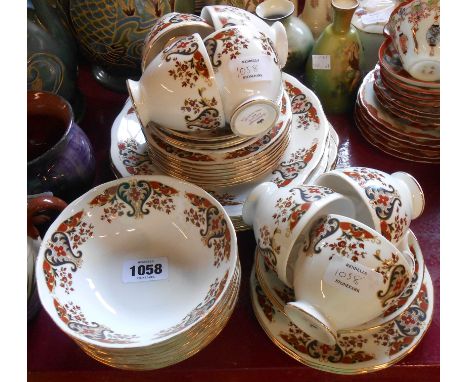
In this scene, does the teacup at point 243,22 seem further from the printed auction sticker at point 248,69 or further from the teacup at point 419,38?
the teacup at point 419,38

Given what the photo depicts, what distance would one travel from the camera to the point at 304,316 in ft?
2.08

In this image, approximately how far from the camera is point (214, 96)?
69cm

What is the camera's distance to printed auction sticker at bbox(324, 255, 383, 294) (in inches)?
24.2

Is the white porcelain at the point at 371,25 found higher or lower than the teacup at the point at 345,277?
higher

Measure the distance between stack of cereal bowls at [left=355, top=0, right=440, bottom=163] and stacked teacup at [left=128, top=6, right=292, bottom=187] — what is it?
0.74 feet

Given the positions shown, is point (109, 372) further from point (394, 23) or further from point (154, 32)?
point (394, 23)

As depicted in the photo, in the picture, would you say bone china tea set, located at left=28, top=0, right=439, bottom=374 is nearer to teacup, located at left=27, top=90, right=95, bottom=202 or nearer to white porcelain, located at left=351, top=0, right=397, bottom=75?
teacup, located at left=27, top=90, right=95, bottom=202

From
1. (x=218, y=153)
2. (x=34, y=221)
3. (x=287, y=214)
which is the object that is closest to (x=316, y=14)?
(x=218, y=153)

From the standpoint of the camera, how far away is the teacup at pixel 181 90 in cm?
68

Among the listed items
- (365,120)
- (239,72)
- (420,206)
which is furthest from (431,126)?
(239,72)

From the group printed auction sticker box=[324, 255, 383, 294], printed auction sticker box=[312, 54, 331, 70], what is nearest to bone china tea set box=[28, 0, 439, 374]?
printed auction sticker box=[324, 255, 383, 294]

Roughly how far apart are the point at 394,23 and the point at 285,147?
0.97 ft

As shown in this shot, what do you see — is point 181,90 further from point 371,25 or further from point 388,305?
point 371,25

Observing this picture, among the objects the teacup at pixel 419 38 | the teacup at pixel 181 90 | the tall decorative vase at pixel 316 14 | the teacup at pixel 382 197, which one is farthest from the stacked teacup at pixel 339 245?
the tall decorative vase at pixel 316 14
